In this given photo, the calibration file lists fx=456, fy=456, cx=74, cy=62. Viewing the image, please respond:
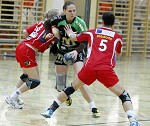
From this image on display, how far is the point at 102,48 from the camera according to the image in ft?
19.2

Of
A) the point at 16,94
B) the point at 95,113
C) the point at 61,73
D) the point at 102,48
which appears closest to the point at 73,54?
the point at 102,48

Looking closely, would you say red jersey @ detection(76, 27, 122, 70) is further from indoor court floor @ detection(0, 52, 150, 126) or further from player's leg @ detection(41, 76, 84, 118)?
indoor court floor @ detection(0, 52, 150, 126)

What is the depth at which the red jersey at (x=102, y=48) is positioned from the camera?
19.1ft

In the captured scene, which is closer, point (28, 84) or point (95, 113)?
point (95, 113)

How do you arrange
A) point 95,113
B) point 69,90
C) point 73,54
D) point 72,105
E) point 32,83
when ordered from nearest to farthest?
point 69,90, point 73,54, point 95,113, point 32,83, point 72,105

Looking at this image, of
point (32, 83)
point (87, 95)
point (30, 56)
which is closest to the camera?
point (87, 95)

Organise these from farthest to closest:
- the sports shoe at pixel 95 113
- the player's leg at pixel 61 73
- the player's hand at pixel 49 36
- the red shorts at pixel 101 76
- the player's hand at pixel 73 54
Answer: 1. the player's leg at pixel 61 73
2. the player's hand at pixel 49 36
3. the sports shoe at pixel 95 113
4. the player's hand at pixel 73 54
5. the red shorts at pixel 101 76

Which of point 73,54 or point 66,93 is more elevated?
point 73,54

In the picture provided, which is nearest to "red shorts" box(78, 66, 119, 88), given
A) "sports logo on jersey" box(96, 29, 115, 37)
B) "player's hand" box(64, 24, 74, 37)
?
"sports logo on jersey" box(96, 29, 115, 37)

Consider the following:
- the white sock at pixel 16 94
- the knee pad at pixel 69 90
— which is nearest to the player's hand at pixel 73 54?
the knee pad at pixel 69 90

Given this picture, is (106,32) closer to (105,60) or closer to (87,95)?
(105,60)

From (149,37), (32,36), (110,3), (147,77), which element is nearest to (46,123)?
(32,36)

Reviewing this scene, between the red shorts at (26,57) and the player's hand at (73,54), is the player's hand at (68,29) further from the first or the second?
the red shorts at (26,57)

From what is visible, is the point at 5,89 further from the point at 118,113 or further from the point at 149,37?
the point at 149,37
